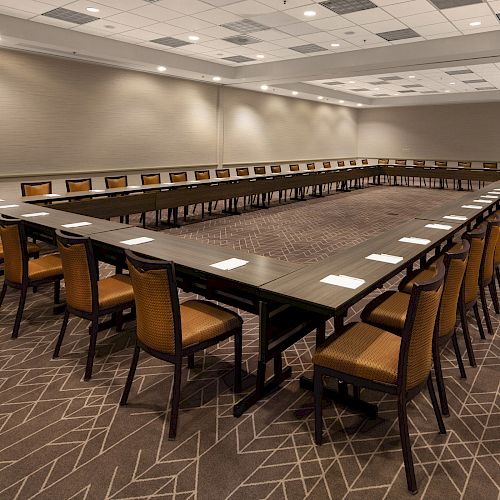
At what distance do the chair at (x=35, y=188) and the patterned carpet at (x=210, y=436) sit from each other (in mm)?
3981

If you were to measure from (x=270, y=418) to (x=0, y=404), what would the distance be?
1.58m

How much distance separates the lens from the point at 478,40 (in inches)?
285

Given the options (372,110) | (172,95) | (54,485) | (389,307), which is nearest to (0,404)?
(54,485)

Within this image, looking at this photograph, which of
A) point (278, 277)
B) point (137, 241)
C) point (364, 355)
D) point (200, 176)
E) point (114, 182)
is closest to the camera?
point (364, 355)

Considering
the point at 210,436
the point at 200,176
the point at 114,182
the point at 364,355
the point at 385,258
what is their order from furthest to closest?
the point at 200,176, the point at 114,182, the point at 385,258, the point at 210,436, the point at 364,355

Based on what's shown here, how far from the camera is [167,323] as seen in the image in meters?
2.29

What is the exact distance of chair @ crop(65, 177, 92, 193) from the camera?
7.40m

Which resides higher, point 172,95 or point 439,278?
point 172,95

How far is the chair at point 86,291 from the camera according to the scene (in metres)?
2.76

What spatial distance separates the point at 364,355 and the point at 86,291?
1797mm

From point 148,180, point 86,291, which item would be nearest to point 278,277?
point 86,291

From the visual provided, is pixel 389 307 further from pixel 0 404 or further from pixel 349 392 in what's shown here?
pixel 0 404

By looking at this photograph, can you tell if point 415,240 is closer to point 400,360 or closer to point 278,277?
point 278,277

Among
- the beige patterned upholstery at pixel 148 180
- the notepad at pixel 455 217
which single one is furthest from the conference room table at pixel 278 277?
the beige patterned upholstery at pixel 148 180
